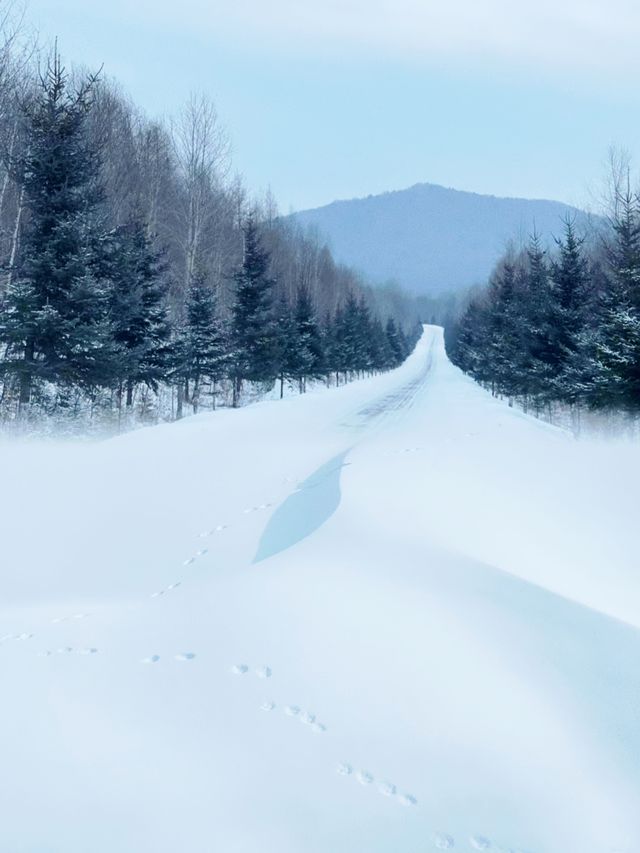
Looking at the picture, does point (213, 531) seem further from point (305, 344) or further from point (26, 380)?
point (305, 344)

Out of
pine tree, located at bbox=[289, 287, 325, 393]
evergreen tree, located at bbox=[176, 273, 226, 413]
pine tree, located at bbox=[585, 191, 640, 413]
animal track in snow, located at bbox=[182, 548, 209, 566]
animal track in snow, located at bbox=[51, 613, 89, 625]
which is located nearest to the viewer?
animal track in snow, located at bbox=[51, 613, 89, 625]

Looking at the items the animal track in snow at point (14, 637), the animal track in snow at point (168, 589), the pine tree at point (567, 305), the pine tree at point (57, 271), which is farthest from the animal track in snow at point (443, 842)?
the pine tree at point (567, 305)

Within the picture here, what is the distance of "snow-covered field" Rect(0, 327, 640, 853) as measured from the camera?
2.60 meters

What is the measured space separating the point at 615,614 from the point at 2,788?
Answer: 170 inches

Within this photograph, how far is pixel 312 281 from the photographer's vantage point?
48.6 metres

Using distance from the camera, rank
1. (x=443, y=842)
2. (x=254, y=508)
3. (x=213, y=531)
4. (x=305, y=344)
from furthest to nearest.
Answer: (x=305, y=344) < (x=254, y=508) < (x=213, y=531) < (x=443, y=842)

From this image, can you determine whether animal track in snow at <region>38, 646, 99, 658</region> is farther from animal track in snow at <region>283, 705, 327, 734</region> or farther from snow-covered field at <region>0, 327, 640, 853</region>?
animal track in snow at <region>283, 705, 327, 734</region>

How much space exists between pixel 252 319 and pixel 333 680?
71.9 ft

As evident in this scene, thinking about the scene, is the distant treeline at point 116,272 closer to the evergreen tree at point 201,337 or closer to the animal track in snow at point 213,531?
the evergreen tree at point 201,337

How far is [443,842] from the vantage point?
2508mm

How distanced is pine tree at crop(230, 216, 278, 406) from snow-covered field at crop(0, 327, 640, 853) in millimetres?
17569

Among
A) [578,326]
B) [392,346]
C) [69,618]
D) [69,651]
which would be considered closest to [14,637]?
[69,618]

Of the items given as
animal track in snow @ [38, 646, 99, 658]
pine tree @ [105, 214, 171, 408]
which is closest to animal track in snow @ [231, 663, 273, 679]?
animal track in snow @ [38, 646, 99, 658]

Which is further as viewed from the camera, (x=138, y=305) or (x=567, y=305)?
(x=567, y=305)
